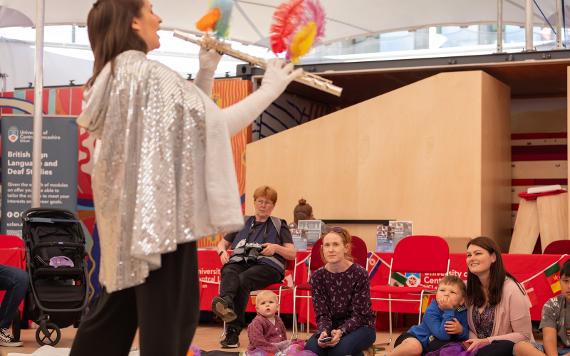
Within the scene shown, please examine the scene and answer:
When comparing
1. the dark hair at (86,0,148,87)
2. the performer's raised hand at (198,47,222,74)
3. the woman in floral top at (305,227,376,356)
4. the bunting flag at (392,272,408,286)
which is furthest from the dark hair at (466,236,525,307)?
the dark hair at (86,0,148,87)

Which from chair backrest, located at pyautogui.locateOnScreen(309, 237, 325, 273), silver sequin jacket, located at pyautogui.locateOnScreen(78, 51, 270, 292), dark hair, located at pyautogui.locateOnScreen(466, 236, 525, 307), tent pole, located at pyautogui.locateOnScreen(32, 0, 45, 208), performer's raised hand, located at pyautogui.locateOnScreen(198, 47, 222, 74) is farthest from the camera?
tent pole, located at pyautogui.locateOnScreen(32, 0, 45, 208)

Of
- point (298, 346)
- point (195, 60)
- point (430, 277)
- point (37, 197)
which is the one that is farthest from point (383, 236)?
point (195, 60)

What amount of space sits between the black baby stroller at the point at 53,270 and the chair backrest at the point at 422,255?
8.37 feet

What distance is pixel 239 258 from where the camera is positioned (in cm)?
731

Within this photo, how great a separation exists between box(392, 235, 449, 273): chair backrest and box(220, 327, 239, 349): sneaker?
1.41 metres

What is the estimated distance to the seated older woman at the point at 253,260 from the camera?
23.3 feet

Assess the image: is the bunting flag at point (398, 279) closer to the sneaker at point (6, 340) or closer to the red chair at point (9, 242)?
the sneaker at point (6, 340)

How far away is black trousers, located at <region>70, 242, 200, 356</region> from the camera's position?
2160 mm

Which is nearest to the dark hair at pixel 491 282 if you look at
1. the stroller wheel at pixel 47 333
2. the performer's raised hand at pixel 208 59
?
the stroller wheel at pixel 47 333

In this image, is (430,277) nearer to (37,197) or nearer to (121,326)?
(37,197)

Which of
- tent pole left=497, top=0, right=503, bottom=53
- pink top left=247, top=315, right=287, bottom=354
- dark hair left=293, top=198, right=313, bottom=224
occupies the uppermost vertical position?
tent pole left=497, top=0, right=503, bottom=53

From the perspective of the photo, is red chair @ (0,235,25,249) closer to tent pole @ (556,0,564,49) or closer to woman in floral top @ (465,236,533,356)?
woman in floral top @ (465,236,533,356)

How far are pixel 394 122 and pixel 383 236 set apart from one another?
1.82 meters

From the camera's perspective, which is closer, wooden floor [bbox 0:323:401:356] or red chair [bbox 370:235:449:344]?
wooden floor [bbox 0:323:401:356]
